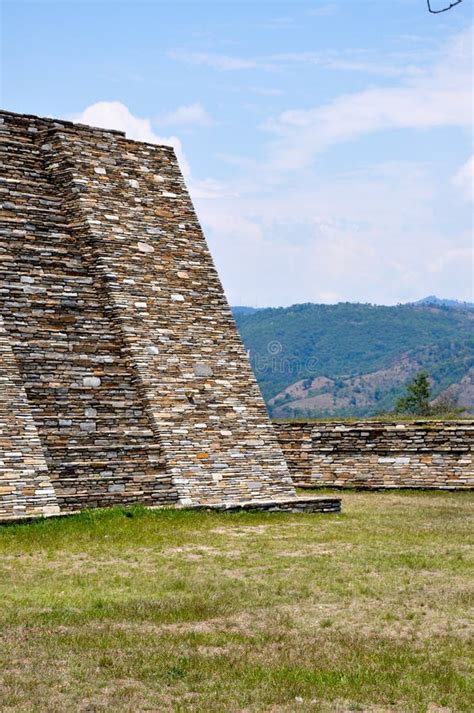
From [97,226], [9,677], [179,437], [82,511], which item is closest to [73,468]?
[82,511]

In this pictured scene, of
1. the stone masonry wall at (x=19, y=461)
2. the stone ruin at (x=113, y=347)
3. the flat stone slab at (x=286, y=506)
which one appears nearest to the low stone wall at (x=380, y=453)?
the stone ruin at (x=113, y=347)

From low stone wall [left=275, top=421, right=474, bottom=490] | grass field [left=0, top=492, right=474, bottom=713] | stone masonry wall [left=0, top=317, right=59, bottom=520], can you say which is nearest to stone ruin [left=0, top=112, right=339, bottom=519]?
stone masonry wall [left=0, top=317, right=59, bottom=520]

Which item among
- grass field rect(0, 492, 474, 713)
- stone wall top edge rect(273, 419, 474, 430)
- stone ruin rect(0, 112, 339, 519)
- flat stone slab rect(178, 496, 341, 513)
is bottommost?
grass field rect(0, 492, 474, 713)

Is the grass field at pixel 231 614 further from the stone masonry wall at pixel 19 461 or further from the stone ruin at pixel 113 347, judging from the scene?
the stone ruin at pixel 113 347

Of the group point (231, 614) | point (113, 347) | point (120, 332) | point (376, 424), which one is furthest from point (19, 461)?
point (376, 424)

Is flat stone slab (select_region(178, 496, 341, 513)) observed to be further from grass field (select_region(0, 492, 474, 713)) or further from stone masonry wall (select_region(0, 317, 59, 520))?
stone masonry wall (select_region(0, 317, 59, 520))

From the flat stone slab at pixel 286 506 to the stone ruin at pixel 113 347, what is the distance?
0.13 ft

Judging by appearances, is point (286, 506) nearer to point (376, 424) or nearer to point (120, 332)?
point (120, 332)

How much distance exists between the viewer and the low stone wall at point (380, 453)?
26938 millimetres

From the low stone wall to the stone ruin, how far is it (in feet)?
17.8

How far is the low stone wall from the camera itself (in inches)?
1061

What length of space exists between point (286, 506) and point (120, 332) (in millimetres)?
4761

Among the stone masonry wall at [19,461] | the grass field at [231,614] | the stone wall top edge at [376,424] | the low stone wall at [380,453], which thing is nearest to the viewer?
the grass field at [231,614]

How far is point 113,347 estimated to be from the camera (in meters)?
22.0
